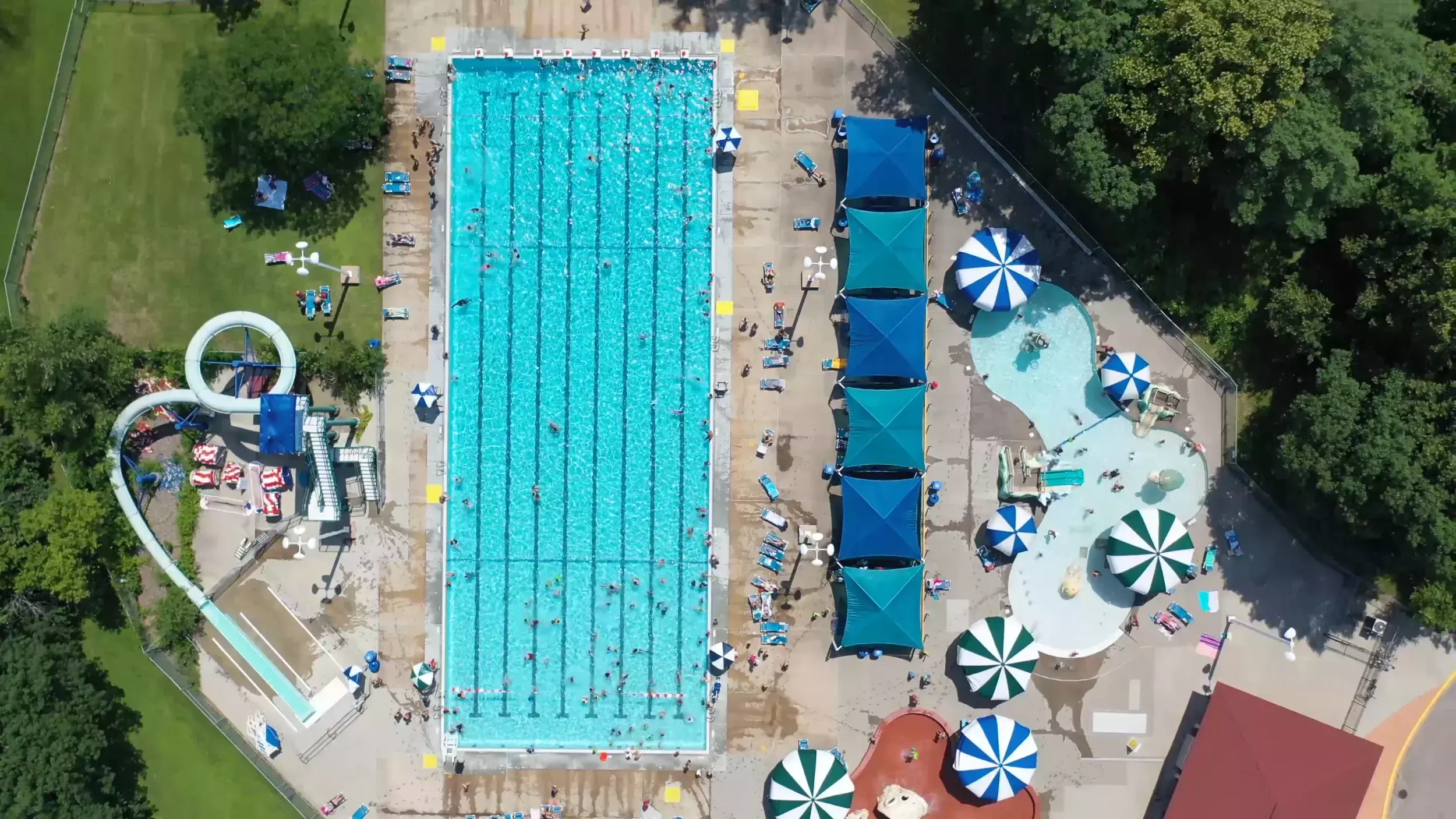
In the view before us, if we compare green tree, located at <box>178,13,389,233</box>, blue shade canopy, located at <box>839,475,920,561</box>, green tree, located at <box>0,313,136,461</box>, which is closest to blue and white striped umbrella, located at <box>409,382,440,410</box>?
green tree, located at <box>178,13,389,233</box>

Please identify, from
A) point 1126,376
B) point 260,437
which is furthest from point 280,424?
point 1126,376

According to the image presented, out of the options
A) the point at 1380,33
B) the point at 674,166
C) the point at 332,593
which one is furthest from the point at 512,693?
the point at 1380,33

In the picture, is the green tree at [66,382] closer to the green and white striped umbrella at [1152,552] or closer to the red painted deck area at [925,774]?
the red painted deck area at [925,774]

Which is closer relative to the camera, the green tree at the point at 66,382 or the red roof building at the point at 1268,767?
the green tree at the point at 66,382

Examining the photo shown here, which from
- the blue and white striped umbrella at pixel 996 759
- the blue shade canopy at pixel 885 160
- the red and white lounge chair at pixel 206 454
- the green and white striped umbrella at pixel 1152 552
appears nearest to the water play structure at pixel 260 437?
the red and white lounge chair at pixel 206 454

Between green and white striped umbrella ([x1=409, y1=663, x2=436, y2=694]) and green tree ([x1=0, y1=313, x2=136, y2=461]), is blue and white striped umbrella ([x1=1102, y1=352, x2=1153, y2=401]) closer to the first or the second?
green and white striped umbrella ([x1=409, y1=663, x2=436, y2=694])

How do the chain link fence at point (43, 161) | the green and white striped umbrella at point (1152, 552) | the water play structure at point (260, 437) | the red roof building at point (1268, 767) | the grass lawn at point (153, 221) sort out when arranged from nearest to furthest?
the red roof building at point (1268, 767), the water play structure at point (260, 437), the green and white striped umbrella at point (1152, 552), the chain link fence at point (43, 161), the grass lawn at point (153, 221)

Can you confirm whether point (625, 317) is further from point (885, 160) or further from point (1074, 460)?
point (1074, 460)
